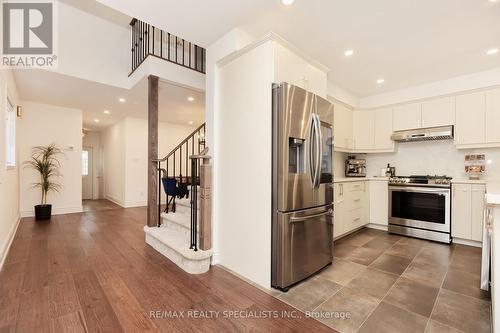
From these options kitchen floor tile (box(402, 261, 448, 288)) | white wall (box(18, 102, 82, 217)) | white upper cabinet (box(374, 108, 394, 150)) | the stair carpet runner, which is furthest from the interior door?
kitchen floor tile (box(402, 261, 448, 288))

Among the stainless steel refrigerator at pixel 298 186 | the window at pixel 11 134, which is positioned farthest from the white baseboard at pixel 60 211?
the stainless steel refrigerator at pixel 298 186

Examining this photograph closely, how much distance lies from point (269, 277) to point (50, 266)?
2569 mm

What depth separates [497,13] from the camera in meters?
2.28

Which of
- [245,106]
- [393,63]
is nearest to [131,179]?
[245,106]

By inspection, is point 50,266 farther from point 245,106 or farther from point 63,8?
point 63,8

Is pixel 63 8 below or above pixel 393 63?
above

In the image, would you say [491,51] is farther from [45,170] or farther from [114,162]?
[114,162]

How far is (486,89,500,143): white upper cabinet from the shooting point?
3418 mm

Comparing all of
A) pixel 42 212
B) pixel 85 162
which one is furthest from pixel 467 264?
pixel 85 162

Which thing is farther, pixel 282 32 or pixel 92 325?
pixel 282 32

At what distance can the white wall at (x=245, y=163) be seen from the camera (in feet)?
7.28

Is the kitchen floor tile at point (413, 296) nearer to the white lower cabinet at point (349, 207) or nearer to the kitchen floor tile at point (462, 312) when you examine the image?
the kitchen floor tile at point (462, 312)

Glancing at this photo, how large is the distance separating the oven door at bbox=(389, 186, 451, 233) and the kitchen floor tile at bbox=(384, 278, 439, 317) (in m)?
1.89

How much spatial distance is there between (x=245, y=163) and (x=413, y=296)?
2.03 meters
